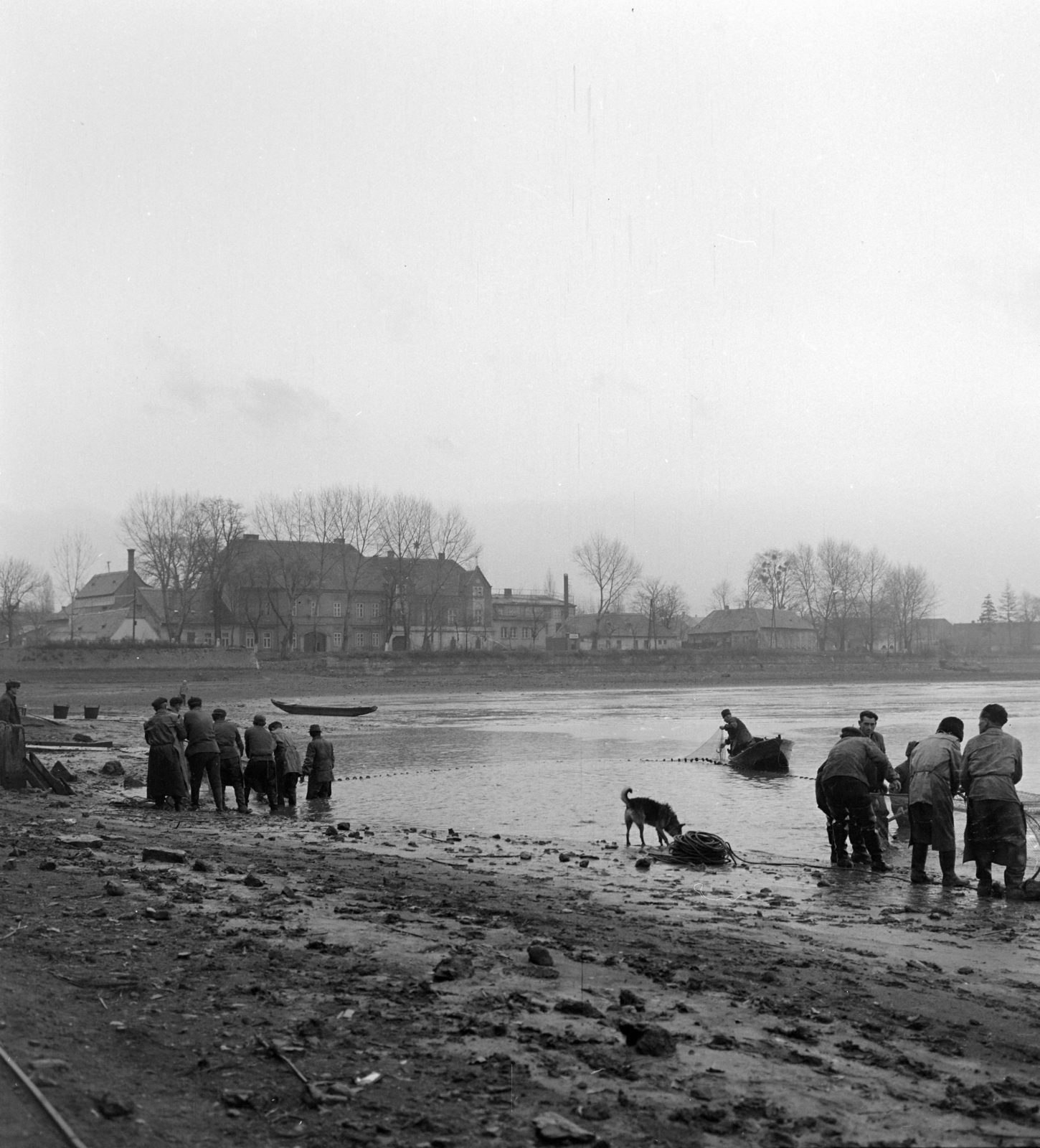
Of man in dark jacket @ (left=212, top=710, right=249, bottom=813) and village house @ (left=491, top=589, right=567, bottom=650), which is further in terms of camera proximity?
village house @ (left=491, top=589, right=567, bottom=650)

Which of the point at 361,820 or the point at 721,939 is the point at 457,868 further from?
the point at 361,820

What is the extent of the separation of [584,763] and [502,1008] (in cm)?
2240

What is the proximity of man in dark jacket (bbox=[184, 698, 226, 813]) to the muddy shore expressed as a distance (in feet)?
21.3

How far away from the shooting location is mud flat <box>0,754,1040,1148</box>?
522 centimetres

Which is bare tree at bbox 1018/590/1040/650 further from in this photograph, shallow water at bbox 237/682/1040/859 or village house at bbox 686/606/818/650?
shallow water at bbox 237/682/1040/859

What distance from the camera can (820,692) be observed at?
83125mm

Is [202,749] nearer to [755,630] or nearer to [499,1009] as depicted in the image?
[499,1009]

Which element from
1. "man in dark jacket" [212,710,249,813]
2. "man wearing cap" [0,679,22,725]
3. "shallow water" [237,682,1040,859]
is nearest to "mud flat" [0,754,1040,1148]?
"shallow water" [237,682,1040,859]

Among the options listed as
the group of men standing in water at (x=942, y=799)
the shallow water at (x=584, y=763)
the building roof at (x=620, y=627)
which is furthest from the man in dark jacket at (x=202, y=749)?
the building roof at (x=620, y=627)

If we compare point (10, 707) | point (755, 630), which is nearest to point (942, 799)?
point (10, 707)

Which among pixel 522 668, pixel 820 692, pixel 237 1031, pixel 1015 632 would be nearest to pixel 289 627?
pixel 522 668

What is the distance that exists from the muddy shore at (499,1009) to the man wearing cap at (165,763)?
6.46 meters

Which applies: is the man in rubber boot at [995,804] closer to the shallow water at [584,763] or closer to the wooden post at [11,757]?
the shallow water at [584,763]

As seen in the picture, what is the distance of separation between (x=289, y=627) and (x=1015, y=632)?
5077 inches
